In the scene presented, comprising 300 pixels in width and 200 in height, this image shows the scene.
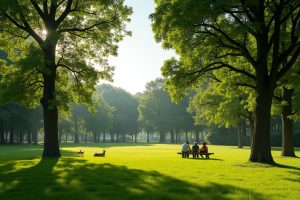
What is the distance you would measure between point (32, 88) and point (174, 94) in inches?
436

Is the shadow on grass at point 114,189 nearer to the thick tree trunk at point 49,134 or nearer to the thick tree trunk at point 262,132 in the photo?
the thick tree trunk at point 262,132

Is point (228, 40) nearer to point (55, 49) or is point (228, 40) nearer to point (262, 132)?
point (262, 132)

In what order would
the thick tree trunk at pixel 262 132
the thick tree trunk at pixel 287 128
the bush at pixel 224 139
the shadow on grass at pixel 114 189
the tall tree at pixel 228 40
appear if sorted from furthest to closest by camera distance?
the bush at pixel 224 139 → the thick tree trunk at pixel 287 128 → the thick tree trunk at pixel 262 132 → the tall tree at pixel 228 40 → the shadow on grass at pixel 114 189

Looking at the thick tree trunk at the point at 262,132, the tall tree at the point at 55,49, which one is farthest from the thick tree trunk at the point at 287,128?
the tall tree at the point at 55,49

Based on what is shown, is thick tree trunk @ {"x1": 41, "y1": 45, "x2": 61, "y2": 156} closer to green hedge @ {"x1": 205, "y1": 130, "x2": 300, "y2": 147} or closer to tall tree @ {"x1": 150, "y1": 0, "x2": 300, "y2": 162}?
tall tree @ {"x1": 150, "y1": 0, "x2": 300, "y2": 162}

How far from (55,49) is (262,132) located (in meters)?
15.9

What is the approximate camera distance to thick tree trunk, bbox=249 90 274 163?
1327 cm

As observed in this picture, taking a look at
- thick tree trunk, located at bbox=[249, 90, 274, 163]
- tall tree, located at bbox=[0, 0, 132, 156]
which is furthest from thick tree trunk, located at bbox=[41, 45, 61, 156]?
thick tree trunk, located at bbox=[249, 90, 274, 163]

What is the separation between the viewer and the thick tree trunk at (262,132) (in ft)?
43.5

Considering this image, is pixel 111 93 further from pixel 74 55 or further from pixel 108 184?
pixel 108 184

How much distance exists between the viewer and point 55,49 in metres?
18.3

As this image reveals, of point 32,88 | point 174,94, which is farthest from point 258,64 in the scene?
point 32,88

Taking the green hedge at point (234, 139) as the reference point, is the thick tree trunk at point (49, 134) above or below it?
above

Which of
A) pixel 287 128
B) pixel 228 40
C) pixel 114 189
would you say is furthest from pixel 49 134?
pixel 287 128
